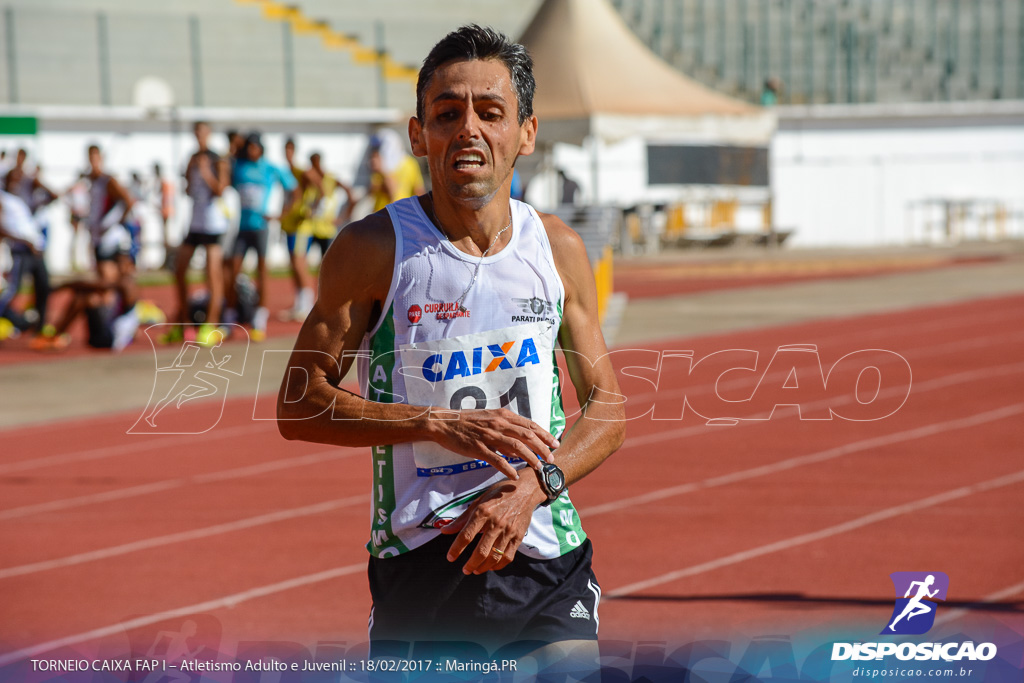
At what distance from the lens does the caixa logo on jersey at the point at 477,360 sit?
2.43m

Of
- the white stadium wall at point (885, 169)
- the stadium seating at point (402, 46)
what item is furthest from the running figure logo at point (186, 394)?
the white stadium wall at point (885, 169)

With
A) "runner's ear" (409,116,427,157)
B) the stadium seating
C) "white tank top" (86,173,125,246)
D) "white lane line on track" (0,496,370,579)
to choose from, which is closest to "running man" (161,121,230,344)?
"white tank top" (86,173,125,246)

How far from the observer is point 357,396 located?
8.00ft

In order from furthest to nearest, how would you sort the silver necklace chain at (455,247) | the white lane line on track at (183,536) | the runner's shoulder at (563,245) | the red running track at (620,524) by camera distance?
the white lane line on track at (183,536) < the red running track at (620,524) < the runner's shoulder at (563,245) < the silver necklace chain at (455,247)

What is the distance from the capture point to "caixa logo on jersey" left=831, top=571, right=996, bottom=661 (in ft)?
12.4

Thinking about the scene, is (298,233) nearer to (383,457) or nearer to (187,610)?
(187,610)

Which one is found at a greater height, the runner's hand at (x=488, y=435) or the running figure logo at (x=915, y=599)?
the runner's hand at (x=488, y=435)

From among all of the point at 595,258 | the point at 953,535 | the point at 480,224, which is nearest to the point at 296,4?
the point at 595,258

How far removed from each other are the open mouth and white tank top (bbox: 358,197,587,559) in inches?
5.4

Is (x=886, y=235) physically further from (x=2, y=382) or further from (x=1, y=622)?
(x=1, y=622)

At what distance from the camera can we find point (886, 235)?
31484 millimetres

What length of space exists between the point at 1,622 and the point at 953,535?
375 centimetres

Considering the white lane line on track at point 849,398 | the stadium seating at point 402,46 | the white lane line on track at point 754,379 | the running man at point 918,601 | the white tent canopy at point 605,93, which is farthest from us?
the stadium seating at point 402,46

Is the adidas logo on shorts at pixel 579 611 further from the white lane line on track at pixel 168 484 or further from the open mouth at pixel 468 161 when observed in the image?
the white lane line on track at pixel 168 484
